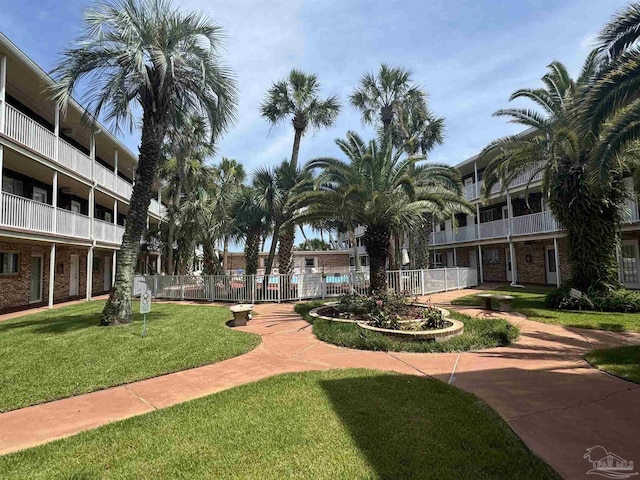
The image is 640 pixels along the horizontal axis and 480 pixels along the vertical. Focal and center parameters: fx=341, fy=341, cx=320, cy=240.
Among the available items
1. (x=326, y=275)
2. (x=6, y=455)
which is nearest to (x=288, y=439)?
(x=6, y=455)

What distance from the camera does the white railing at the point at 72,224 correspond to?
14266 millimetres

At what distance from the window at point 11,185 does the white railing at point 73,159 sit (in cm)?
209

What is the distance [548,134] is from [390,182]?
24.5 feet

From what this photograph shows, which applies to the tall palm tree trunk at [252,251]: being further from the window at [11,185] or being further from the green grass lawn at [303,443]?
the green grass lawn at [303,443]

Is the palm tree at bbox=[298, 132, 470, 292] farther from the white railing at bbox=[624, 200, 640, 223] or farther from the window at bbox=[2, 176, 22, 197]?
the window at bbox=[2, 176, 22, 197]

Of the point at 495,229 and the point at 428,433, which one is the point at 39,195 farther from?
the point at 495,229

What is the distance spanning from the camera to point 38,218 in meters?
13.0

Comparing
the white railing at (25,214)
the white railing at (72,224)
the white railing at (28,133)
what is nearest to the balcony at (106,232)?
the white railing at (72,224)

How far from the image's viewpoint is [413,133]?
24891mm

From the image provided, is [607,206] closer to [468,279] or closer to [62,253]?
[468,279]

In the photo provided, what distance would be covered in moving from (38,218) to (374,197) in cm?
1266

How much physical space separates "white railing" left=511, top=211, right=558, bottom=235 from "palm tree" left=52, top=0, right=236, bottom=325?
55.7 ft

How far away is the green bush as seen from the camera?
10.7 meters

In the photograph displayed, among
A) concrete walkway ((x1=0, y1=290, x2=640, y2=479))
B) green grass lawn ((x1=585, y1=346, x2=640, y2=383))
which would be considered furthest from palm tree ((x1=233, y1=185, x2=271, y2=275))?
green grass lawn ((x1=585, y1=346, x2=640, y2=383))
